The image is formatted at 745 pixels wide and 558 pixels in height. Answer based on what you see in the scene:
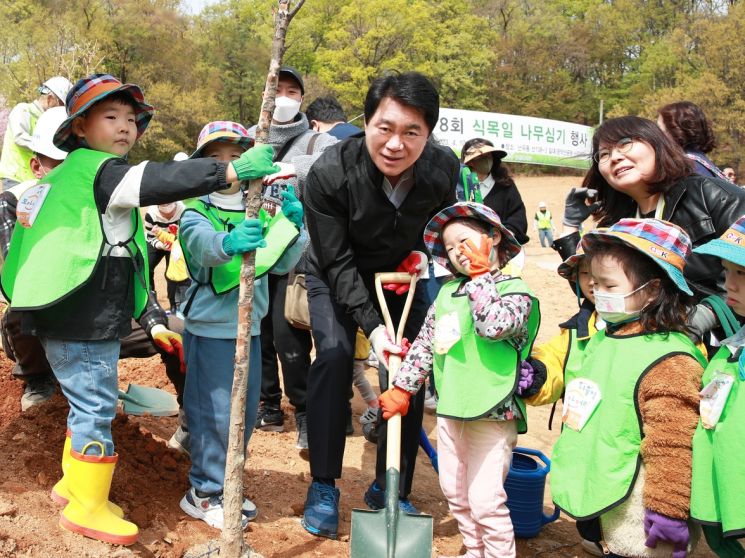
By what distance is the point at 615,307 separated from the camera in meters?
2.65

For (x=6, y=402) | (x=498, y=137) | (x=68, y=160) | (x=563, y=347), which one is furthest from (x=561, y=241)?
(x=498, y=137)

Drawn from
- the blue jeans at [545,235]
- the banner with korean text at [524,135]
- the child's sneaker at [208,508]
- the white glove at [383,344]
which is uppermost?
the banner with korean text at [524,135]

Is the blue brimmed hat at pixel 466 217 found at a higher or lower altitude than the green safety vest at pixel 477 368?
higher

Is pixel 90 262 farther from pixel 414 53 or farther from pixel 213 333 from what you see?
pixel 414 53

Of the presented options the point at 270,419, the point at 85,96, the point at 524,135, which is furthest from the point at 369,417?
the point at 524,135

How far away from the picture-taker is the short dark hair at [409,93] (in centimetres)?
319

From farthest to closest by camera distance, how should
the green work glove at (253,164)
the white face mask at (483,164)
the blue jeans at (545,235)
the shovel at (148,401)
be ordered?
the blue jeans at (545,235) < the white face mask at (483,164) < the shovel at (148,401) < the green work glove at (253,164)

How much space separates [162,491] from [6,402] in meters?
1.44

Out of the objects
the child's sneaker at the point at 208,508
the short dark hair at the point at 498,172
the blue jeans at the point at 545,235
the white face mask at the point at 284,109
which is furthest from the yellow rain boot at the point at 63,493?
the blue jeans at the point at 545,235

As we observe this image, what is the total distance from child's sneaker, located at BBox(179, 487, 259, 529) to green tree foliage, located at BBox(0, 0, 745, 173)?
1015 inches

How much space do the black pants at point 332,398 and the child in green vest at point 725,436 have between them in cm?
144

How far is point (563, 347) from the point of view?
3.12 meters

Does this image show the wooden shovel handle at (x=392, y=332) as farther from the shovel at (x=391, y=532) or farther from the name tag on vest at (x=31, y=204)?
the name tag on vest at (x=31, y=204)

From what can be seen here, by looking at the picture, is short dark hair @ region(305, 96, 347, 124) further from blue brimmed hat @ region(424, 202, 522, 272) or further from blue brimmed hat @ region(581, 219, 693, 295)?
blue brimmed hat @ region(581, 219, 693, 295)
